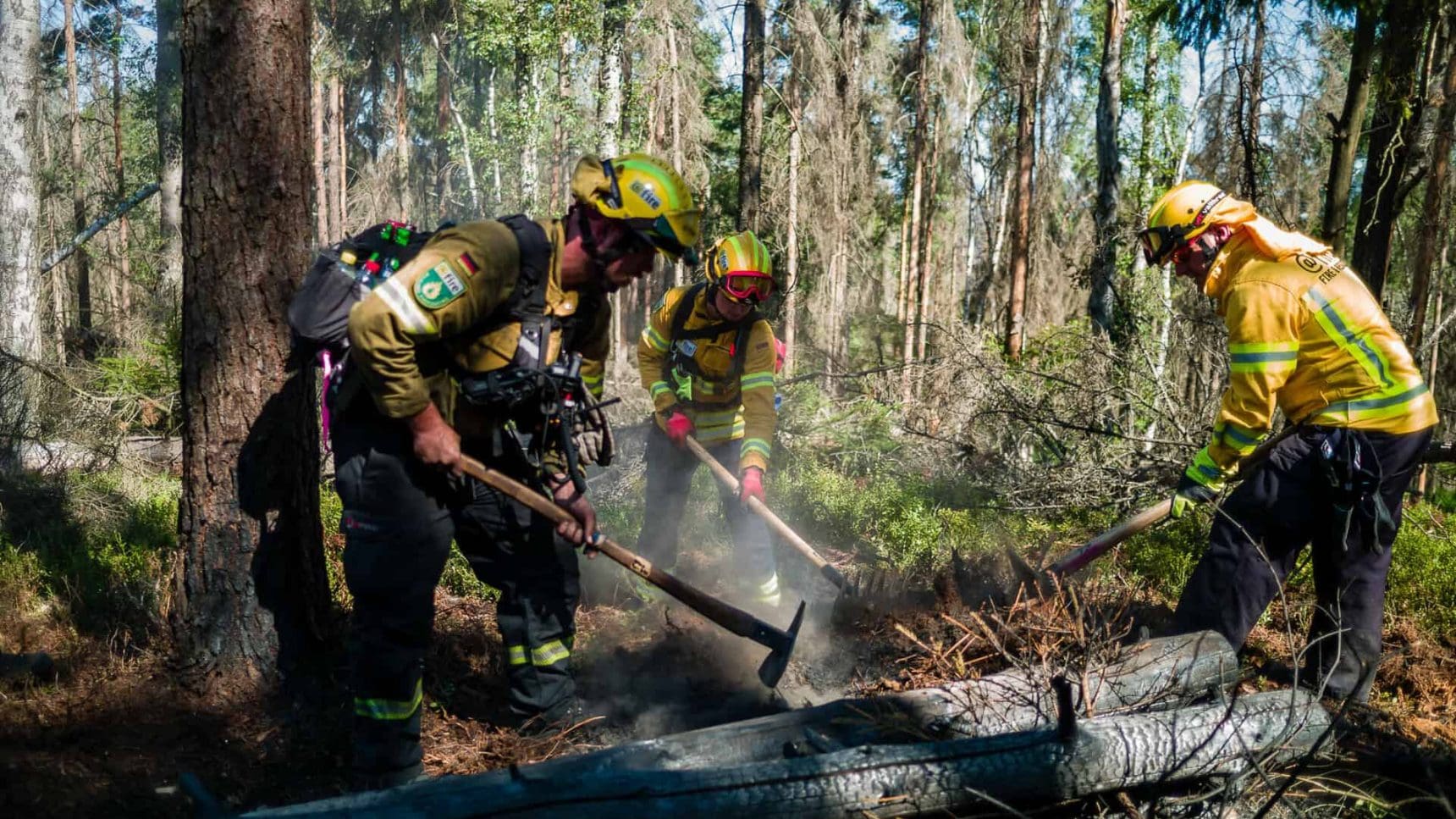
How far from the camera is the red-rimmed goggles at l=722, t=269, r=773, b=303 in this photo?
17.4 feet

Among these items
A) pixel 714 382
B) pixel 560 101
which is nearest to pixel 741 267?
pixel 714 382

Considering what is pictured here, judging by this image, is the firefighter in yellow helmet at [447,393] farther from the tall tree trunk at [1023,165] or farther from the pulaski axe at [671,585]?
the tall tree trunk at [1023,165]

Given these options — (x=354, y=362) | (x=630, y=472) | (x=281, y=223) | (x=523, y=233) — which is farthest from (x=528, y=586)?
(x=630, y=472)

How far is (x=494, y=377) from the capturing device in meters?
3.51

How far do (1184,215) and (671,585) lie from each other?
9.31ft

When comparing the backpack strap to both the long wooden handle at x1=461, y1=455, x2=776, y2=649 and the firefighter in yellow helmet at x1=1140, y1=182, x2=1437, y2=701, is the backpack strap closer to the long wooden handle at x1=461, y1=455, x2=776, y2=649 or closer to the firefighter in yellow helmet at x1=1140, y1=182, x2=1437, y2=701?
the long wooden handle at x1=461, y1=455, x2=776, y2=649

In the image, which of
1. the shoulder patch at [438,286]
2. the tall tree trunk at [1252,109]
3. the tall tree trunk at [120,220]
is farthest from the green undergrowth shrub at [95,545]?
the tall tree trunk at [1252,109]

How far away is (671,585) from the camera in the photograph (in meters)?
4.09

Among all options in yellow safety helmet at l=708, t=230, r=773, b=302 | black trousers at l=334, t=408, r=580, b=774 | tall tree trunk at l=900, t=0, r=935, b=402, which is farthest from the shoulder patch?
tall tree trunk at l=900, t=0, r=935, b=402

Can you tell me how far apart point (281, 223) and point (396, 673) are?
6.46 feet

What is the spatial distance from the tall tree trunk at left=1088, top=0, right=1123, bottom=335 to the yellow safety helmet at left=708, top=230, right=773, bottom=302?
5220mm

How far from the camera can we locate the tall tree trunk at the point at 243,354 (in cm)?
403

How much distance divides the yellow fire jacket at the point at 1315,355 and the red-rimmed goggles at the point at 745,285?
2288 millimetres

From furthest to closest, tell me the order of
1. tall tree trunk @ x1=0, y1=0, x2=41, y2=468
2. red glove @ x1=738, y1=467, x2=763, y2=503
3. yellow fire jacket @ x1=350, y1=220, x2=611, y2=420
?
tall tree trunk @ x1=0, y1=0, x2=41, y2=468 → red glove @ x1=738, y1=467, x2=763, y2=503 → yellow fire jacket @ x1=350, y1=220, x2=611, y2=420
